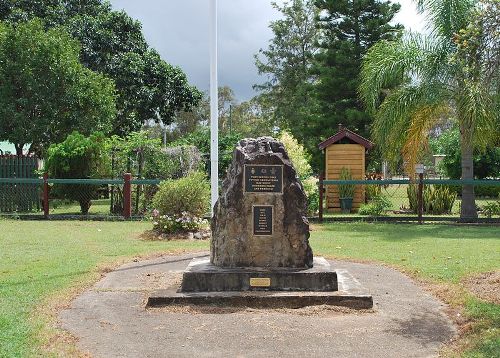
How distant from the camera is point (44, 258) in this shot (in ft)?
33.3

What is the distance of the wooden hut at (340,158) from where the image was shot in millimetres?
21656

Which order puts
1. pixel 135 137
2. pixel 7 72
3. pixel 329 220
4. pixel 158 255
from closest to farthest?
pixel 158 255 → pixel 329 220 → pixel 135 137 → pixel 7 72

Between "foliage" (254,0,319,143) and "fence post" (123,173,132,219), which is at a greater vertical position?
"foliage" (254,0,319,143)

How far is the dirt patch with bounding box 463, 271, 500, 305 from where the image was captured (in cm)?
721

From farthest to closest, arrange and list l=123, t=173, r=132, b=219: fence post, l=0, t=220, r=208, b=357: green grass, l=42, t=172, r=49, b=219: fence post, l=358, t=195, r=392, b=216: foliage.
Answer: l=358, t=195, r=392, b=216: foliage → l=42, t=172, r=49, b=219: fence post → l=123, t=173, r=132, b=219: fence post → l=0, t=220, r=208, b=357: green grass

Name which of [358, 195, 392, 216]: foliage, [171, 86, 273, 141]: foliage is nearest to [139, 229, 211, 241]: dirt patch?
[358, 195, 392, 216]: foliage

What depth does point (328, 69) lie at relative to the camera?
1136 inches

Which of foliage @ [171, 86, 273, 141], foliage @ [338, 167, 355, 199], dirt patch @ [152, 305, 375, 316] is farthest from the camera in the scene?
foliage @ [171, 86, 273, 141]

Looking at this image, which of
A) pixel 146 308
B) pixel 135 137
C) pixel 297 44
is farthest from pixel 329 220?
pixel 297 44

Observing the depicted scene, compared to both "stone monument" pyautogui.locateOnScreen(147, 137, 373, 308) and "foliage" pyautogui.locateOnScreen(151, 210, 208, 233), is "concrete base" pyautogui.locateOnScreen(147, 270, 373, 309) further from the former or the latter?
"foliage" pyautogui.locateOnScreen(151, 210, 208, 233)

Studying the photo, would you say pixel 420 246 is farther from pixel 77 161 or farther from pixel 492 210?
pixel 77 161

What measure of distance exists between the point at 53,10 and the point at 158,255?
23.7m

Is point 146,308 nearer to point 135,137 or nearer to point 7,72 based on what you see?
point 135,137

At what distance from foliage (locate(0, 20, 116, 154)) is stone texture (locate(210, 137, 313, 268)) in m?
17.7
